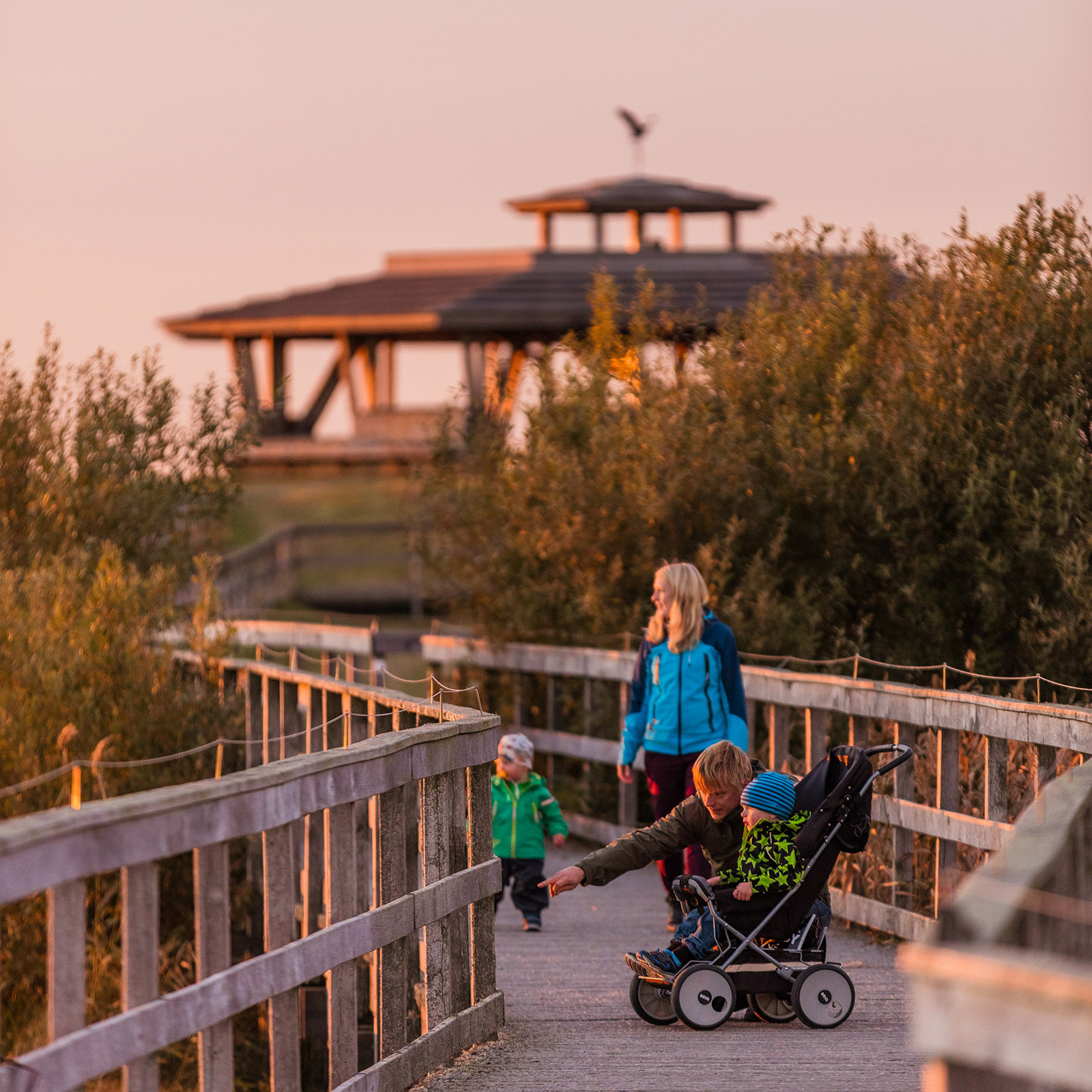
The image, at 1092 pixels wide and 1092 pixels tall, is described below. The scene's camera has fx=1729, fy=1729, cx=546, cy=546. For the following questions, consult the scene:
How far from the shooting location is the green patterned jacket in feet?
20.3

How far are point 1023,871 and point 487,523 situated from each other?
10905 mm

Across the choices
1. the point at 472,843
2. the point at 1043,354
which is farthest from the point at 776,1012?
the point at 1043,354

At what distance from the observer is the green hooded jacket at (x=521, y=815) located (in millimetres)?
8914

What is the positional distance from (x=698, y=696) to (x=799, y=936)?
1848 mm

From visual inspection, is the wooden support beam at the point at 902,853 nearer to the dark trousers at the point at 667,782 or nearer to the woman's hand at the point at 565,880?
the dark trousers at the point at 667,782

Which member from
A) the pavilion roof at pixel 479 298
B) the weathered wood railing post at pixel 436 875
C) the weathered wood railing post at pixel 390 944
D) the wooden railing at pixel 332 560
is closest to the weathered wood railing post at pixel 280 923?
the weathered wood railing post at pixel 390 944

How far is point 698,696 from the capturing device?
793cm

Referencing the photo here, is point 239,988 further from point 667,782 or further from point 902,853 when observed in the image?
point 902,853

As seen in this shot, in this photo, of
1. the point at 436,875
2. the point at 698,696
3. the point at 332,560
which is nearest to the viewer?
the point at 436,875

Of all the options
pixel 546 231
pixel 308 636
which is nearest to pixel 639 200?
pixel 546 231

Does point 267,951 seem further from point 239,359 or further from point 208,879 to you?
point 239,359

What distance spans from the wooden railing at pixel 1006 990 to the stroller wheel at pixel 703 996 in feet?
11.1

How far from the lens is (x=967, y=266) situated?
1252 centimetres

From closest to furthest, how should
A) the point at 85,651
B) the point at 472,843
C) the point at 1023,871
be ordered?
the point at 1023,871 → the point at 472,843 → the point at 85,651
